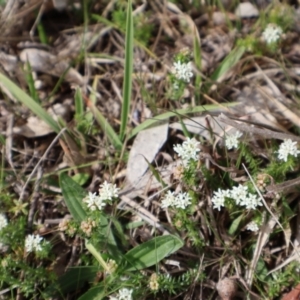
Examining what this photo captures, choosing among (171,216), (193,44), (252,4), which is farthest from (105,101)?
(252,4)

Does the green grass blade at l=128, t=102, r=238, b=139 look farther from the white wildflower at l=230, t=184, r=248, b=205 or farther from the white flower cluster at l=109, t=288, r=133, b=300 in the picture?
the white flower cluster at l=109, t=288, r=133, b=300

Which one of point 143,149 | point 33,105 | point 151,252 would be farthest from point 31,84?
point 151,252

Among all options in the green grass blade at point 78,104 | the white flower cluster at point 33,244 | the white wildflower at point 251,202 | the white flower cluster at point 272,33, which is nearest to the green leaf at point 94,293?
the white flower cluster at point 33,244

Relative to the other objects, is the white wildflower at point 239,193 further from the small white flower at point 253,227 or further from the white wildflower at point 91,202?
the white wildflower at point 91,202

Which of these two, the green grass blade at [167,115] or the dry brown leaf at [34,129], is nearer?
the green grass blade at [167,115]

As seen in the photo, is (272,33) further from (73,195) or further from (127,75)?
(73,195)

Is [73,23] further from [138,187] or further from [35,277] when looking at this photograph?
[35,277]

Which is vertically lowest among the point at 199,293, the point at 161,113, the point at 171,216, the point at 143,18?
the point at 199,293
